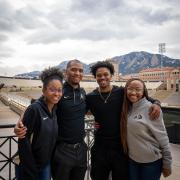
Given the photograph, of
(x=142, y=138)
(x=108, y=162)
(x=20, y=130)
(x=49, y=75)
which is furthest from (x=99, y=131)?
(x=20, y=130)

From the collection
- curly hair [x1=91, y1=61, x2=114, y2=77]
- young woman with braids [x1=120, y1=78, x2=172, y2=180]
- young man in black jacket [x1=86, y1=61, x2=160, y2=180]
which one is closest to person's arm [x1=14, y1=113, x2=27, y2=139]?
young man in black jacket [x1=86, y1=61, x2=160, y2=180]

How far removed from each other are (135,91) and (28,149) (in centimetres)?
120

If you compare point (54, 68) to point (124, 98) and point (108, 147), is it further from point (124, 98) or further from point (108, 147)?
point (108, 147)

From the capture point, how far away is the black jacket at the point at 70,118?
8.96 feet

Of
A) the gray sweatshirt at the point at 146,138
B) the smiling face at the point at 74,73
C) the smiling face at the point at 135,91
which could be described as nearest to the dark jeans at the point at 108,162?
the gray sweatshirt at the point at 146,138

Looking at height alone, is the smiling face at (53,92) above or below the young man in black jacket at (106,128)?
above

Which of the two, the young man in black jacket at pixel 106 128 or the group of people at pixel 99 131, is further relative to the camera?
the young man in black jacket at pixel 106 128

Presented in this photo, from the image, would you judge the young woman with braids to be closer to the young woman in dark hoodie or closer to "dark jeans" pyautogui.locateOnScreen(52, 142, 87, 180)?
"dark jeans" pyautogui.locateOnScreen(52, 142, 87, 180)

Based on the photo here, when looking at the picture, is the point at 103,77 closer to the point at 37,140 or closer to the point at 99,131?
the point at 99,131

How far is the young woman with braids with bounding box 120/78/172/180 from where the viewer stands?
109 inches

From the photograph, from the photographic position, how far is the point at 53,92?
260 cm

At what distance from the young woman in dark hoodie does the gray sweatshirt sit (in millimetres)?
779

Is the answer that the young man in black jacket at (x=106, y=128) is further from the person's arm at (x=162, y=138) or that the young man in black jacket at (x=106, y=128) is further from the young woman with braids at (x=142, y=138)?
the person's arm at (x=162, y=138)

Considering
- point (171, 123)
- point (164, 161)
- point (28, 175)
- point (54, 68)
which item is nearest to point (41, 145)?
point (28, 175)
